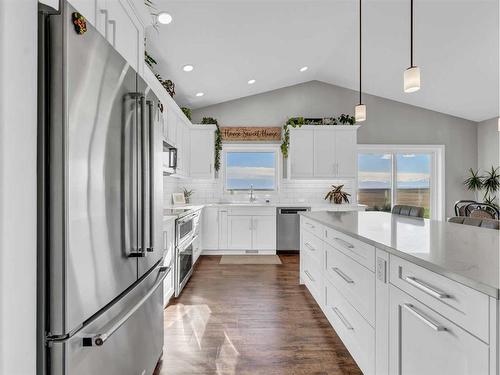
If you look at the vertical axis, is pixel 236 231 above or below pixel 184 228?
below

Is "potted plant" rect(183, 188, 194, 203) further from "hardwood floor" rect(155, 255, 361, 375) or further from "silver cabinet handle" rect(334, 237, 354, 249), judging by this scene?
"silver cabinet handle" rect(334, 237, 354, 249)

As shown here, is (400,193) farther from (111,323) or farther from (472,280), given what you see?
(111,323)

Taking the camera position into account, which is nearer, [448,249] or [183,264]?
[448,249]

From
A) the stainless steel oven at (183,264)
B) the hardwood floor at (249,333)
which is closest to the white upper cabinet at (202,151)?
the stainless steel oven at (183,264)

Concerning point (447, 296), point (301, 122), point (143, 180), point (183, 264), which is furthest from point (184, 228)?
point (301, 122)

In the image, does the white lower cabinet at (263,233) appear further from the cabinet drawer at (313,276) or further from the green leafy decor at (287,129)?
the cabinet drawer at (313,276)

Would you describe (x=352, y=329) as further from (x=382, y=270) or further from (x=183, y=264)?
(x=183, y=264)

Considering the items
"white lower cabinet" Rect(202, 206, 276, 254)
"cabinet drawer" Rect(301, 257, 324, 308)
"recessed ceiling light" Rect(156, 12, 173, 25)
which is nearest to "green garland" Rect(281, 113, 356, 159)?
"white lower cabinet" Rect(202, 206, 276, 254)

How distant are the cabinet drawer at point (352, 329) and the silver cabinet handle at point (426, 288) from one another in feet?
1.63

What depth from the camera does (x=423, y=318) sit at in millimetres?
1090

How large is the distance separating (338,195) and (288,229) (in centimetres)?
129

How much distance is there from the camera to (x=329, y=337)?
2221 millimetres

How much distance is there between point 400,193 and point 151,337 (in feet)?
18.8

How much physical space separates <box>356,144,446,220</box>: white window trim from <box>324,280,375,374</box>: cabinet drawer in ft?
14.2
